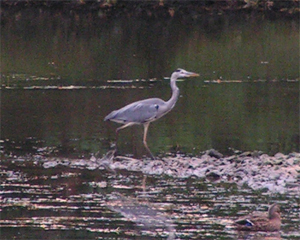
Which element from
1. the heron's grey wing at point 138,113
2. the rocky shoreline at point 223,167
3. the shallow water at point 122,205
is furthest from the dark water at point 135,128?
the heron's grey wing at point 138,113

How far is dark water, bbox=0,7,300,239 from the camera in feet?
31.8

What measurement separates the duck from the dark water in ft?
0.31

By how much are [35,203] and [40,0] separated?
2923 centimetres

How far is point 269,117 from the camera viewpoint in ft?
57.6

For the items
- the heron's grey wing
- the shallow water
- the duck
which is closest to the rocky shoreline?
the shallow water

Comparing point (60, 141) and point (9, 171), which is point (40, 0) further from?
point (9, 171)

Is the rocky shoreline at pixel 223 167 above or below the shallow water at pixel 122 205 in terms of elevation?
above

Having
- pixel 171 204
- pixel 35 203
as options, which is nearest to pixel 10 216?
pixel 35 203

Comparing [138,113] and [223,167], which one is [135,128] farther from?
[223,167]

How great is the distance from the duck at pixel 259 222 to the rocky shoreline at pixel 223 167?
1782 mm

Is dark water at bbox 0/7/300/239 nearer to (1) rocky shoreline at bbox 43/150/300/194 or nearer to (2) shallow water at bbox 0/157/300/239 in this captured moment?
(2) shallow water at bbox 0/157/300/239

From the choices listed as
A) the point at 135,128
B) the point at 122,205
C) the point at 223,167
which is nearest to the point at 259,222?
the point at 122,205

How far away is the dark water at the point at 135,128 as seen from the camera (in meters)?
9.68

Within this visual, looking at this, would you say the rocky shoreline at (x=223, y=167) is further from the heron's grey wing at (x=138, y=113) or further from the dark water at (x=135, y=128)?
the heron's grey wing at (x=138, y=113)
